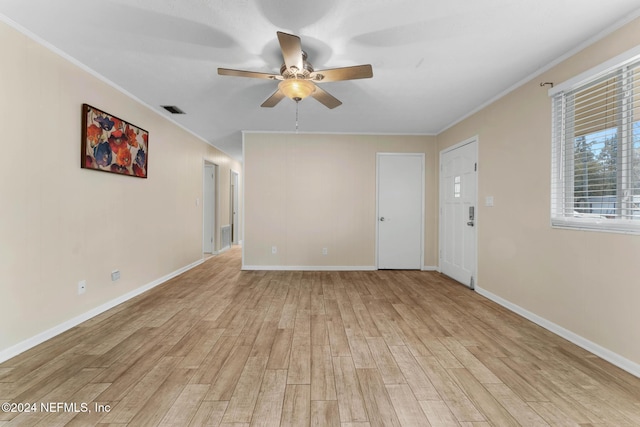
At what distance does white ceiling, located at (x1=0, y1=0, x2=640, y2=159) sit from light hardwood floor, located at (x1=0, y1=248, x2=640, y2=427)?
2.38 metres

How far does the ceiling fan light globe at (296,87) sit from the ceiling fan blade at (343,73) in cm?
7

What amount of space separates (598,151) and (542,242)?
0.89m

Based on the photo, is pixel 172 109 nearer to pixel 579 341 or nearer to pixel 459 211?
pixel 459 211

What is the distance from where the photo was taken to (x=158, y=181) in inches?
151

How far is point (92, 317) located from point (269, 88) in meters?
2.90

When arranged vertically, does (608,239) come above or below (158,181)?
below

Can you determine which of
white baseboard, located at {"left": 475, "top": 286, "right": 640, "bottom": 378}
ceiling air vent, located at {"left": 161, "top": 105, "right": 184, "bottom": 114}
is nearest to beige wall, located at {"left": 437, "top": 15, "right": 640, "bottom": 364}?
white baseboard, located at {"left": 475, "top": 286, "right": 640, "bottom": 378}

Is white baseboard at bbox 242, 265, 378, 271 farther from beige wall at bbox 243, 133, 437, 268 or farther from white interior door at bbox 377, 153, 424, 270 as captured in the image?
white interior door at bbox 377, 153, 424, 270

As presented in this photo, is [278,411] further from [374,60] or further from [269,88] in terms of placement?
[269,88]

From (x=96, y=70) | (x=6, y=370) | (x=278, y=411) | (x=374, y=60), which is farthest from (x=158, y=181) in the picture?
(x=278, y=411)

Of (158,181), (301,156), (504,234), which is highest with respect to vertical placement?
(301,156)

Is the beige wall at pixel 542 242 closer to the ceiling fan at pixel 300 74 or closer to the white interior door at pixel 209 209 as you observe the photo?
the ceiling fan at pixel 300 74

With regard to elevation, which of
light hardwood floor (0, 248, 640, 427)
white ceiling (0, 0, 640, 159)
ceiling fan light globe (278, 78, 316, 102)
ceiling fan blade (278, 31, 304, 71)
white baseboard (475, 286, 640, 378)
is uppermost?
white ceiling (0, 0, 640, 159)

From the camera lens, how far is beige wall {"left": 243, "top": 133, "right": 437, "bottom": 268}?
4.79 meters
